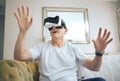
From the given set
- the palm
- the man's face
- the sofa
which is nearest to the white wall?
the sofa

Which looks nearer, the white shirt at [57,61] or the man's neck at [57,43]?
the white shirt at [57,61]

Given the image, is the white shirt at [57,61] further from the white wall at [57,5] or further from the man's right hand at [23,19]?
the white wall at [57,5]

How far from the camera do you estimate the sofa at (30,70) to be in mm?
904

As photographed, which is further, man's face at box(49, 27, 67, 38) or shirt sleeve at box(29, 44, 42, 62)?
man's face at box(49, 27, 67, 38)

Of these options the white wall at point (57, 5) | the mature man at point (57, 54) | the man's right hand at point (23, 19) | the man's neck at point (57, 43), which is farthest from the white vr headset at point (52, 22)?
the white wall at point (57, 5)

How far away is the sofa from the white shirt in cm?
10

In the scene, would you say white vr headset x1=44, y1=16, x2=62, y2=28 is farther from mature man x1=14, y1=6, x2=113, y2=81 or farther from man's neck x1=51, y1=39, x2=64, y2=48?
man's neck x1=51, y1=39, x2=64, y2=48

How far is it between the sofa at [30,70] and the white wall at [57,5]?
81 centimetres

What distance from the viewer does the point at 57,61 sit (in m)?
1.20

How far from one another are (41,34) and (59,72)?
1.40 metres

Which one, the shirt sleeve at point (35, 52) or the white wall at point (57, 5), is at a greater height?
the white wall at point (57, 5)

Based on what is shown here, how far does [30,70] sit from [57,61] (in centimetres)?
21

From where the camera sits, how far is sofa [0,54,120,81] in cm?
90

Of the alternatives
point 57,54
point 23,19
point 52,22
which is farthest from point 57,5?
point 23,19
